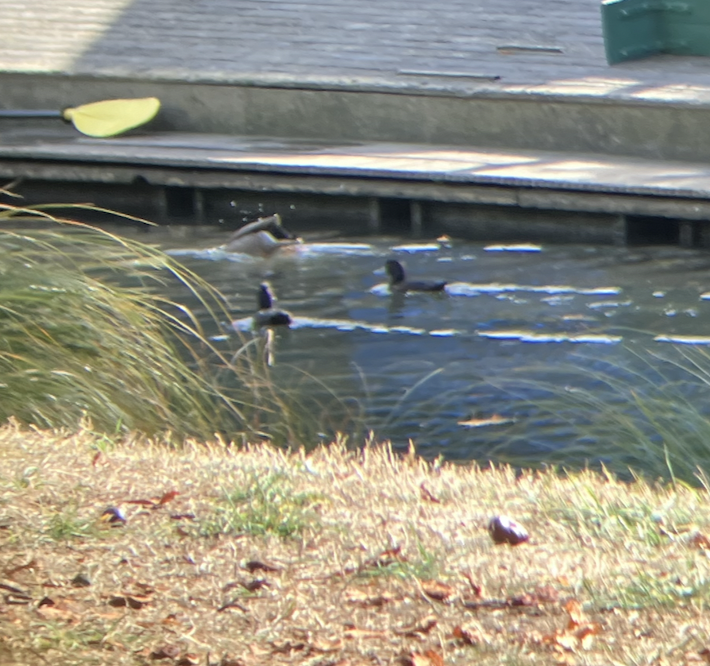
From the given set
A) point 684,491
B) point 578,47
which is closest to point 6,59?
point 578,47

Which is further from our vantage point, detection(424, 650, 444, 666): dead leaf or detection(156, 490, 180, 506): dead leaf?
detection(156, 490, 180, 506): dead leaf

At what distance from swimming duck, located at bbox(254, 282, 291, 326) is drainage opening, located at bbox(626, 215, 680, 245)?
4.47 m

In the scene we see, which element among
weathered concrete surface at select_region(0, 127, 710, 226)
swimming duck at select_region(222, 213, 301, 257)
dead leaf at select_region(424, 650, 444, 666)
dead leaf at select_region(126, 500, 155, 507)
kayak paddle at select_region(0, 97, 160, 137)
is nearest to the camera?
dead leaf at select_region(424, 650, 444, 666)

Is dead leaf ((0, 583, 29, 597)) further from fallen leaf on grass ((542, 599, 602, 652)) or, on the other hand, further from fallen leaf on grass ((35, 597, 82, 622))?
fallen leaf on grass ((542, 599, 602, 652))

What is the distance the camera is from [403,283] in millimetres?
12312

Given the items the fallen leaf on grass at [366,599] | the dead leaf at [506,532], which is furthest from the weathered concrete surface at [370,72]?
the fallen leaf on grass at [366,599]

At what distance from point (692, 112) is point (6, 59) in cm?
972

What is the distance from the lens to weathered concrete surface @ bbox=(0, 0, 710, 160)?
15969 millimetres

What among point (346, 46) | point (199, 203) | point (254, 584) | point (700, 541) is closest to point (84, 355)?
point (254, 584)

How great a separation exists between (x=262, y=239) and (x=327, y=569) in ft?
33.7

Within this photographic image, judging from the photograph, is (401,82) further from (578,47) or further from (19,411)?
(19,411)

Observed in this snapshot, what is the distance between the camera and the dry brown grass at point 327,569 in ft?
11.2

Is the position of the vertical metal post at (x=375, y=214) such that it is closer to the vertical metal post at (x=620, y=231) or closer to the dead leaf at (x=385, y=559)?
the vertical metal post at (x=620, y=231)

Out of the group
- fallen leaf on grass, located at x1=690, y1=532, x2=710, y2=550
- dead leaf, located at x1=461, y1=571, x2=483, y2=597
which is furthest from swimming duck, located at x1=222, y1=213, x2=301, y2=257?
dead leaf, located at x1=461, y1=571, x2=483, y2=597
